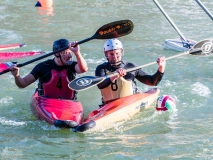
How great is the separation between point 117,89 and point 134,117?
0.45 m

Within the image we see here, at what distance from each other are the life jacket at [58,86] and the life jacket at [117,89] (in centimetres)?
45

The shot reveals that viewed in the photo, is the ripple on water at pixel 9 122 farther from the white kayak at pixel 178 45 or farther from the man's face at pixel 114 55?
the white kayak at pixel 178 45

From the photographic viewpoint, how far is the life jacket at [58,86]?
659 centimetres

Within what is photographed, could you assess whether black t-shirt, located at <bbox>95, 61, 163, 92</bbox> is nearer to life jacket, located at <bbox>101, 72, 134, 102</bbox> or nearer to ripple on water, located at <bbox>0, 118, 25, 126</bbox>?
life jacket, located at <bbox>101, 72, 134, 102</bbox>

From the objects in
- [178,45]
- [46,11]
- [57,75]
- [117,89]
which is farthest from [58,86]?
[46,11]

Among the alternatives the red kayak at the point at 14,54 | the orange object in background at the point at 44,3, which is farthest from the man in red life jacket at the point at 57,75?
the orange object in background at the point at 44,3

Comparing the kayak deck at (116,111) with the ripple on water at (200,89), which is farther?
the ripple on water at (200,89)

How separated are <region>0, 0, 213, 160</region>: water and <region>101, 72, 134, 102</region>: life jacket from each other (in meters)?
0.38

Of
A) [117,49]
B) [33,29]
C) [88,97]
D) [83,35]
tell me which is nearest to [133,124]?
[117,49]

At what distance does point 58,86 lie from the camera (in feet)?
21.8

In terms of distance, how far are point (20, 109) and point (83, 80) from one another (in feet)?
4.74

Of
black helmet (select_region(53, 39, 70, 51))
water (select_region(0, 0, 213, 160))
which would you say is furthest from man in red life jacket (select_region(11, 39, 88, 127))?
water (select_region(0, 0, 213, 160))

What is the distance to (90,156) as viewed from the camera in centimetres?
554

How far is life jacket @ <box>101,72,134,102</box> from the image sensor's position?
6598 mm
